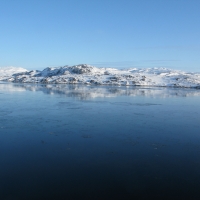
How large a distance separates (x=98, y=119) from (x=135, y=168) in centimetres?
1155

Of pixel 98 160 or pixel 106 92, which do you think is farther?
pixel 106 92

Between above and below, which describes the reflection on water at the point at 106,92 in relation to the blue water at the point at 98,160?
above

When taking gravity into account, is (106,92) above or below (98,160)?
above

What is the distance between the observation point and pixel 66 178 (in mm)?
10344

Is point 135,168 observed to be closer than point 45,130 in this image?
Yes

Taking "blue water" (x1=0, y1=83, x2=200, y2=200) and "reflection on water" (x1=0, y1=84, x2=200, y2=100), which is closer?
"blue water" (x1=0, y1=83, x2=200, y2=200)

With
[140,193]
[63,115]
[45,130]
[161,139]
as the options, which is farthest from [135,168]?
[63,115]

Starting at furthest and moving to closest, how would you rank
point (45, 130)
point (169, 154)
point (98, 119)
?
point (98, 119)
point (45, 130)
point (169, 154)

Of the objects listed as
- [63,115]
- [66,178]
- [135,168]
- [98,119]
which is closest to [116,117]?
[98,119]

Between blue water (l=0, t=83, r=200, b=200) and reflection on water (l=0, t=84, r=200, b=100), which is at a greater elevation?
reflection on water (l=0, t=84, r=200, b=100)

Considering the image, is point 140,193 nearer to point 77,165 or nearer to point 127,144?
point 77,165

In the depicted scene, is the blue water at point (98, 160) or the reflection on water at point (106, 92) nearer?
the blue water at point (98, 160)

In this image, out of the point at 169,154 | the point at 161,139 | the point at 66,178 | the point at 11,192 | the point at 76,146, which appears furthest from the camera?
the point at 161,139

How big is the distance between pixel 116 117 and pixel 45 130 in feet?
27.9
